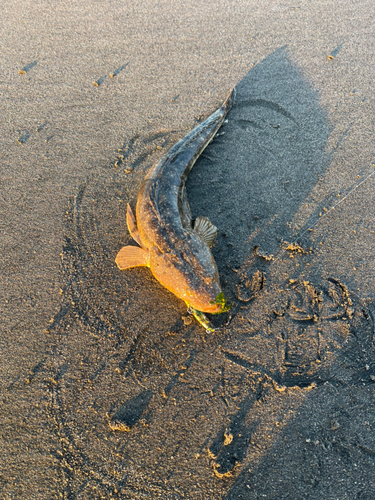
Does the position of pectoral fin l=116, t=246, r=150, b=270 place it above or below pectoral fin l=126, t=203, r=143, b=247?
below

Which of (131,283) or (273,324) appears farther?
(131,283)

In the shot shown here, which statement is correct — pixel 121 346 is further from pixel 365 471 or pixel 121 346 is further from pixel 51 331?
pixel 365 471

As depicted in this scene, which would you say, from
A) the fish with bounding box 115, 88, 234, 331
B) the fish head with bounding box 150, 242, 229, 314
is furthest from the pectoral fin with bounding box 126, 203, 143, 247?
the fish head with bounding box 150, 242, 229, 314

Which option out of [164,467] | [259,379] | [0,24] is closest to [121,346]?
[164,467]

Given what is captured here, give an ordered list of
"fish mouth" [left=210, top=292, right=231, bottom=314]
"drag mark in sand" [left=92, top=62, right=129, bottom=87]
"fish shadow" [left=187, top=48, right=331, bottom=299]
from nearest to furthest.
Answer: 1. "fish mouth" [left=210, top=292, right=231, bottom=314]
2. "fish shadow" [left=187, top=48, right=331, bottom=299]
3. "drag mark in sand" [left=92, top=62, right=129, bottom=87]

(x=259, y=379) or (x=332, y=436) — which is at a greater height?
(x=259, y=379)

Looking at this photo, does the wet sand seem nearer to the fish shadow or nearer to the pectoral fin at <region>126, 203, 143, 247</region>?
the fish shadow

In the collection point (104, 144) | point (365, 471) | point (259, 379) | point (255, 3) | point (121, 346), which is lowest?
point (365, 471)

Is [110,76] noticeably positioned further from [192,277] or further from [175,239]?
[192,277]
